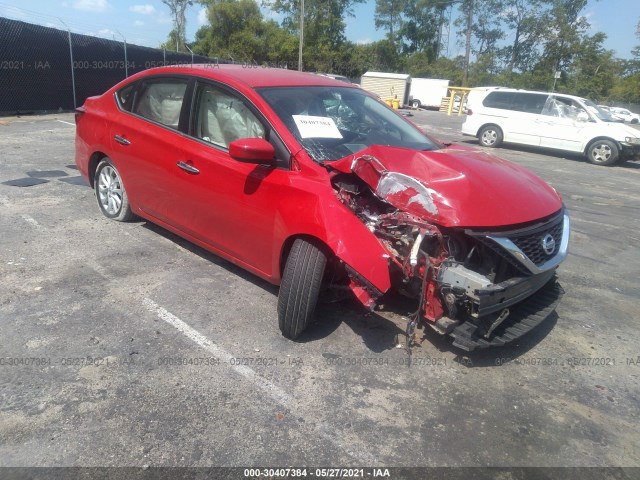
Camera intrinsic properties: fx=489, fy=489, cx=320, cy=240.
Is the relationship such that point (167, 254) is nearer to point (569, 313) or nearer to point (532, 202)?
point (532, 202)

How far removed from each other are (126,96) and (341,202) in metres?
2.96

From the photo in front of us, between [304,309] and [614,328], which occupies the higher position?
[304,309]

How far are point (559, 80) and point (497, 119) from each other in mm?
37245

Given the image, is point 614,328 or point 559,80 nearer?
point 614,328

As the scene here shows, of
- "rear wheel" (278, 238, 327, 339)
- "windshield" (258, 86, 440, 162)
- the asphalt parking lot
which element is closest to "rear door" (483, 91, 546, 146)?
the asphalt parking lot

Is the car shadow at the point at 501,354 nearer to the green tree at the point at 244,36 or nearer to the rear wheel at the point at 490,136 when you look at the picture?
the rear wheel at the point at 490,136

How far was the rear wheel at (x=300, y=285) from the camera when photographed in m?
3.19

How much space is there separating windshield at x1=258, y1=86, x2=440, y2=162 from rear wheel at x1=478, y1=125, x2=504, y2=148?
1160 centimetres

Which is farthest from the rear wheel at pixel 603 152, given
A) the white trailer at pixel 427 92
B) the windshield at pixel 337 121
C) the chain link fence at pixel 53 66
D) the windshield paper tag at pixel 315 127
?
the white trailer at pixel 427 92

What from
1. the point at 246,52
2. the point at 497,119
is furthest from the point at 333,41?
the point at 497,119

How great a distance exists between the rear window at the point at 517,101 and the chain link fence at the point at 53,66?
12.9m

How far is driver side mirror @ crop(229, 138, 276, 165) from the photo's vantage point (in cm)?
332

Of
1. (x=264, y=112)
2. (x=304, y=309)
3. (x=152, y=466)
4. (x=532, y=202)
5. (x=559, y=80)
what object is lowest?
(x=152, y=466)

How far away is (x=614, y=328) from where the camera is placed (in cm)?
403
